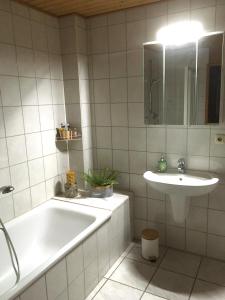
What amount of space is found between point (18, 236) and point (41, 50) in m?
1.58

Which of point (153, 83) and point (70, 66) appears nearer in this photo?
point (153, 83)

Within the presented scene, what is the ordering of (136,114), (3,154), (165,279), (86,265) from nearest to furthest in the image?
(86,265)
(3,154)
(165,279)
(136,114)

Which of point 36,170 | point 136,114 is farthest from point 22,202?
point 136,114

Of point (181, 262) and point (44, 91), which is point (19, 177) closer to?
point (44, 91)

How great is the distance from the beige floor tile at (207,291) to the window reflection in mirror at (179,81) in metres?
1.30

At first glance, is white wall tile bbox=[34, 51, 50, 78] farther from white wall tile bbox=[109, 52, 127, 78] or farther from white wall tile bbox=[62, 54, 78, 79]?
white wall tile bbox=[109, 52, 127, 78]

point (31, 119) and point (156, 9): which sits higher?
point (156, 9)

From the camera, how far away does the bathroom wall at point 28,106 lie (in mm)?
2016

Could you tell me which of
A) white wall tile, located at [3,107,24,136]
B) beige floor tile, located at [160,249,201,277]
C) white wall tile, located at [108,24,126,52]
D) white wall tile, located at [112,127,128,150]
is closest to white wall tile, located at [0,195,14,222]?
white wall tile, located at [3,107,24,136]

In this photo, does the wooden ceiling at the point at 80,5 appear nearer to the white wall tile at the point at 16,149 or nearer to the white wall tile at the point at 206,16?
the white wall tile at the point at 206,16

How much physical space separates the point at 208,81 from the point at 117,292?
1.79 meters

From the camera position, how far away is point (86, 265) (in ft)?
6.26

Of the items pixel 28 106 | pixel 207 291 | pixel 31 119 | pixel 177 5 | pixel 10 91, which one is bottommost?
pixel 207 291

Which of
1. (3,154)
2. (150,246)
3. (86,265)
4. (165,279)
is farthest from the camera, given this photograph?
(150,246)
